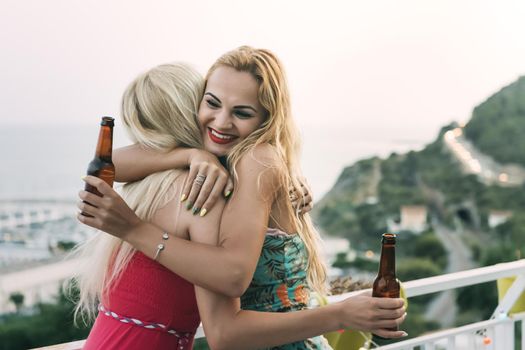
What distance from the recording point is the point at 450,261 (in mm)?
23422

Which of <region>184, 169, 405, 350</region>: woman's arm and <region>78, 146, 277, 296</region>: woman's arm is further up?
<region>78, 146, 277, 296</region>: woman's arm

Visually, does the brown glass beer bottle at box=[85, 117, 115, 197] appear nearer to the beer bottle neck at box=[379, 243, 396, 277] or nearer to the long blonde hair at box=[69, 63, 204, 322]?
the long blonde hair at box=[69, 63, 204, 322]

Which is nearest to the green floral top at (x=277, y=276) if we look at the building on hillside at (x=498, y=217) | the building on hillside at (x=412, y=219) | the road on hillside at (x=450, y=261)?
the road on hillside at (x=450, y=261)

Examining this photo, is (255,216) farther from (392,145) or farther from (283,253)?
(392,145)

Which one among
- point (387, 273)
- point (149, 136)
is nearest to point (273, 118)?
point (149, 136)

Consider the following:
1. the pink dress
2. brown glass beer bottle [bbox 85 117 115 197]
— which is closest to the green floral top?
the pink dress

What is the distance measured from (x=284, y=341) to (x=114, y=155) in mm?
427

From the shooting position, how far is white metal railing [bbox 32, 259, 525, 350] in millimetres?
2037

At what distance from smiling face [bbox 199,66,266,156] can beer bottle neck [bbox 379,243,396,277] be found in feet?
0.94

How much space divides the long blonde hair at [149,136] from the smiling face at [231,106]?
0.03 m

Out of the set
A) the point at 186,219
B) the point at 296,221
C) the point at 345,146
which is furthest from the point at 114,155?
the point at 345,146

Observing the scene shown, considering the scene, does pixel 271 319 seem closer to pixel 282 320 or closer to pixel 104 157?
pixel 282 320

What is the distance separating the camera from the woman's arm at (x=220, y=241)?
105cm

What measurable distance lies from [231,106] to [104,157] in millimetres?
220
